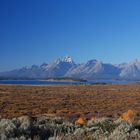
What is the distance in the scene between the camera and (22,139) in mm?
9492

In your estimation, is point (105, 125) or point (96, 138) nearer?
point (96, 138)

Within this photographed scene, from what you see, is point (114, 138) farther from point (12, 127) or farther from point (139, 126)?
point (139, 126)

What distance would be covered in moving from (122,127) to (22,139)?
17.6 ft

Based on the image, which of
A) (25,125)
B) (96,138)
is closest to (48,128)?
(25,125)

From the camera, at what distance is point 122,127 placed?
551 inches

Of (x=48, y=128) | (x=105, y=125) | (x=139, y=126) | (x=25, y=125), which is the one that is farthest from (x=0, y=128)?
(x=139, y=126)

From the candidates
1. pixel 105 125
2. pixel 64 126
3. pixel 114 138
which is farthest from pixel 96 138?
pixel 105 125

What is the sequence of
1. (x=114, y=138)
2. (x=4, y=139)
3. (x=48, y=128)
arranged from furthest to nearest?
(x=48, y=128) < (x=114, y=138) < (x=4, y=139)

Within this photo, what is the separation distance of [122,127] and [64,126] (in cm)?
211

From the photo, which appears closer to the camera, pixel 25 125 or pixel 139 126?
pixel 25 125

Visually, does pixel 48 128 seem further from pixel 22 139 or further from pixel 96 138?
pixel 22 139

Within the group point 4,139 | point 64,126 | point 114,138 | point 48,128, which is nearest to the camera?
point 4,139

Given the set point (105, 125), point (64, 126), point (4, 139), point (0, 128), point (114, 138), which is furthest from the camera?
point (105, 125)

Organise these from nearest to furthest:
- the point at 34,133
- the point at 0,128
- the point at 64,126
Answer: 1. the point at 0,128
2. the point at 34,133
3. the point at 64,126
